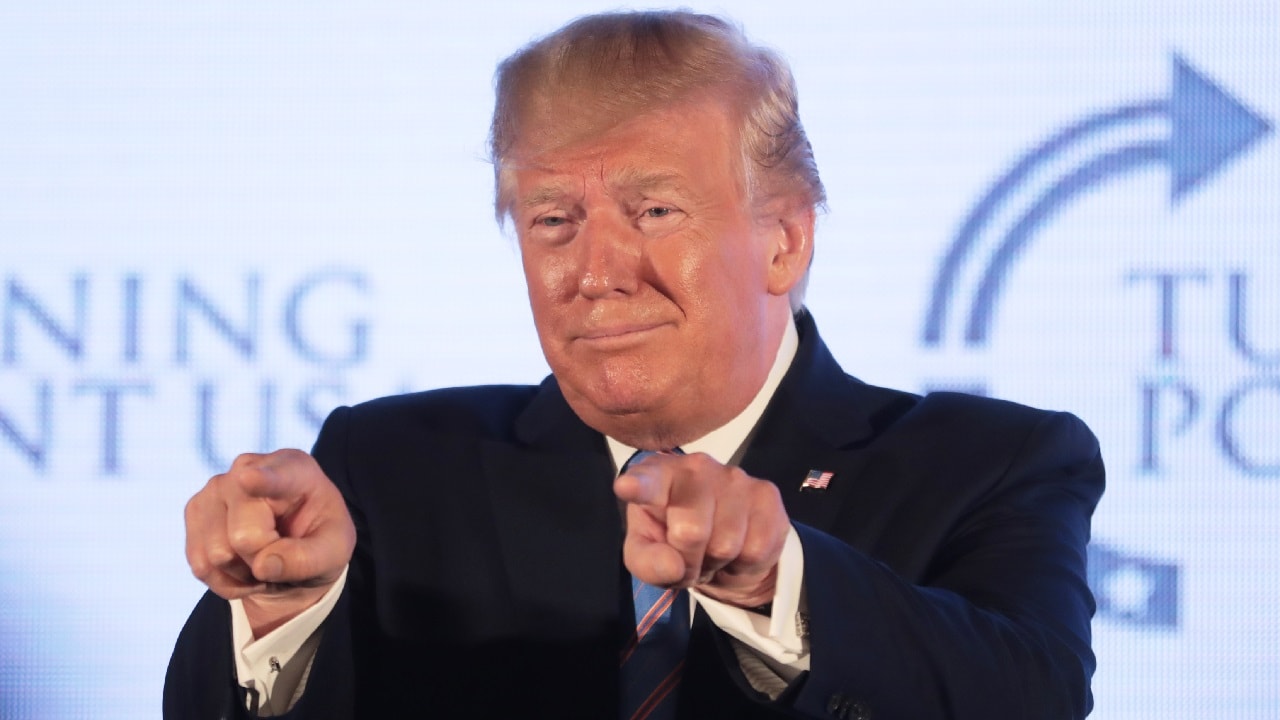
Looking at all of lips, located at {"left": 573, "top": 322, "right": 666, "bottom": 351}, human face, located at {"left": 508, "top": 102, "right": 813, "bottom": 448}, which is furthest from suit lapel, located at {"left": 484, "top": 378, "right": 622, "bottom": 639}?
lips, located at {"left": 573, "top": 322, "right": 666, "bottom": 351}

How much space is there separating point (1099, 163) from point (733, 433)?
1050 mm

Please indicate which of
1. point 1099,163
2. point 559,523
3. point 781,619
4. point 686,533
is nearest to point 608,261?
point 559,523

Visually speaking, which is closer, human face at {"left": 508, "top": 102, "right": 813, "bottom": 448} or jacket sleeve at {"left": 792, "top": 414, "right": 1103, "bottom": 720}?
jacket sleeve at {"left": 792, "top": 414, "right": 1103, "bottom": 720}

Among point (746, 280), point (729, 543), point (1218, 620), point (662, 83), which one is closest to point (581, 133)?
point (662, 83)

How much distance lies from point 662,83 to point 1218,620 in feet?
4.63

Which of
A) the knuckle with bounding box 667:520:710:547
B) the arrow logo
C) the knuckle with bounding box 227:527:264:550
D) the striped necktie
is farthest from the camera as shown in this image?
the arrow logo

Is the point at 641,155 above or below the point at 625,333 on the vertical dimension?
above

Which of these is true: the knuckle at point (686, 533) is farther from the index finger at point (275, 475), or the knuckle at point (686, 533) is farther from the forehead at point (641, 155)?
the forehead at point (641, 155)

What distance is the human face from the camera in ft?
5.61

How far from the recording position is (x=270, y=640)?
1.46m

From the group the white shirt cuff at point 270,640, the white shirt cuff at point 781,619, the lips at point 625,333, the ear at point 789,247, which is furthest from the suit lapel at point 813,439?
the white shirt cuff at point 270,640

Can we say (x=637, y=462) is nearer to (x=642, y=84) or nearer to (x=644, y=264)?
(x=644, y=264)

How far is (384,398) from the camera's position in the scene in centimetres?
213

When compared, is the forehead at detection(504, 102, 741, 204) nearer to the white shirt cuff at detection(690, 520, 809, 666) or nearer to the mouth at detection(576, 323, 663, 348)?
the mouth at detection(576, 323, 663, 348)
